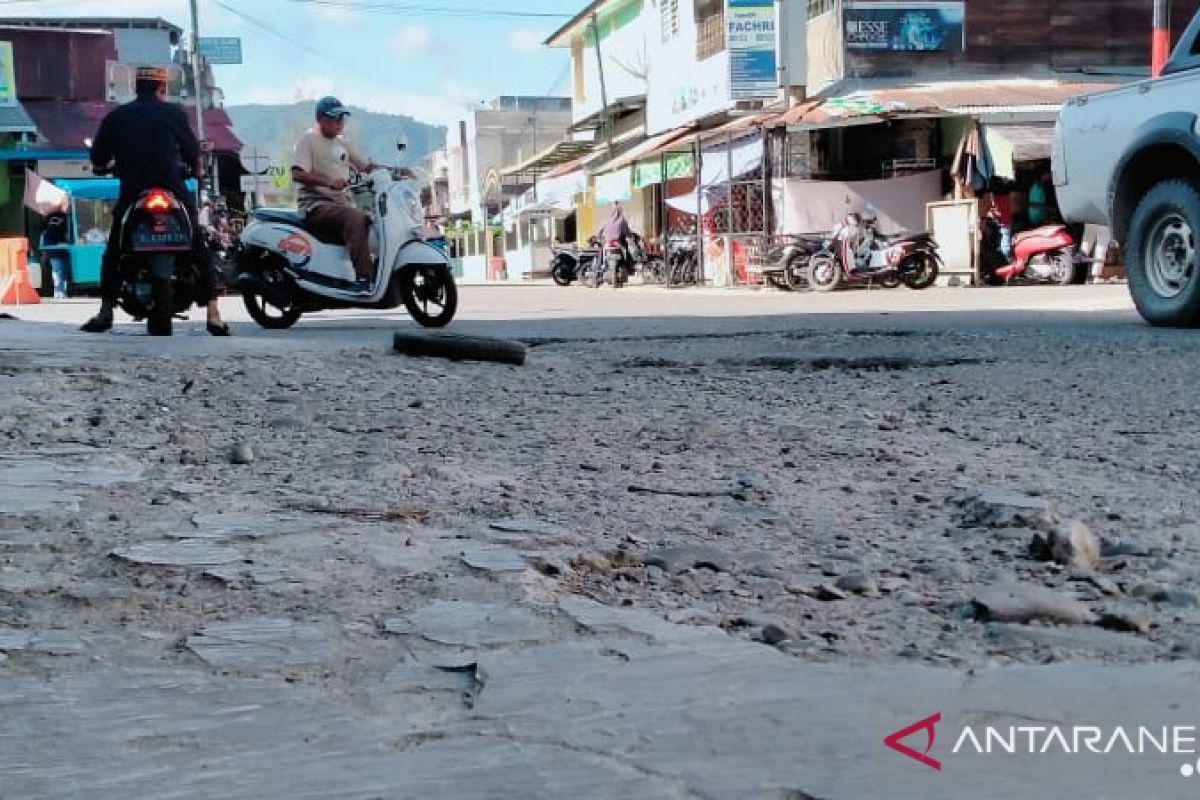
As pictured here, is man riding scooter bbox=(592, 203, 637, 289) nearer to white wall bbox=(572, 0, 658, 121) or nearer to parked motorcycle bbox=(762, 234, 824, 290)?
parked motorcycle bbox=(762, 234, 824, 290)

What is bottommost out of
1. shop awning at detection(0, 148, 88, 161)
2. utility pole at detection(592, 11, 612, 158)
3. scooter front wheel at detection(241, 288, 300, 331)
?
scooter front wheel at detection(241, 288, 300, 331)

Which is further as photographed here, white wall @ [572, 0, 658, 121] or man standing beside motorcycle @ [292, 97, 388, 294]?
white wall @ [572, 0, 658, 121]

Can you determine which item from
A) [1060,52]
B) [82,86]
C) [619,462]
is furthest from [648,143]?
[619,462]

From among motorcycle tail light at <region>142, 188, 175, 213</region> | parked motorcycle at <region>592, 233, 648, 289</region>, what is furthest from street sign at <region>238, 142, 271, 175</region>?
→ motorcycle tail light at <region>142, 188, 175, 213</region>

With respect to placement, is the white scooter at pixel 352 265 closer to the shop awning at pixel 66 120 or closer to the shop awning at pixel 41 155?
the shop awning at pixel 41 155

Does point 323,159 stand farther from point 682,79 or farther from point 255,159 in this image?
point 255,159

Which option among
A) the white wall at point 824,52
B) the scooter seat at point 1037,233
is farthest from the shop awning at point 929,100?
the scooter seat at point 1037,233

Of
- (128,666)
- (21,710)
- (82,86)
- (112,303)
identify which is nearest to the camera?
(21,710)

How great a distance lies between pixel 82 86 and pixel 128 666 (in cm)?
3453

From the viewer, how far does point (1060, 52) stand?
2305 centimetres

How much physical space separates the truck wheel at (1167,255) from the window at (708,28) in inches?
742

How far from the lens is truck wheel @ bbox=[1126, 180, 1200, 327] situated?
7895 millimetres

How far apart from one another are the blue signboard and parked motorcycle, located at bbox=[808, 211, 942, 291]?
454cm

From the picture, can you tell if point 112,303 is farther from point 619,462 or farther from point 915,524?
point 915,524
